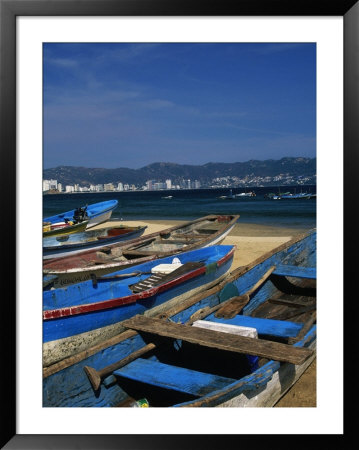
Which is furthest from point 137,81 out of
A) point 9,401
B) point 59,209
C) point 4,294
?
point 59,209

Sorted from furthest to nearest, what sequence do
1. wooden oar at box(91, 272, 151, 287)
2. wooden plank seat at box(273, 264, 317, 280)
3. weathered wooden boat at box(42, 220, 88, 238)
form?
weathered wooden boat at box(42, 220, 88, 238) < wooden plank seat at box(273, 264, 317, 280) < wooden oar at box(91, 272, 151, 287)

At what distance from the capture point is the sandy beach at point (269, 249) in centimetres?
282

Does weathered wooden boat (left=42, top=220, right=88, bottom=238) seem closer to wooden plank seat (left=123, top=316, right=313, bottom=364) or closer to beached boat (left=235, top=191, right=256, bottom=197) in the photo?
wooden plank seat (left=123, top=316, right=313, bottom=364)

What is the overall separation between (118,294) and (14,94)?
320 centimetres

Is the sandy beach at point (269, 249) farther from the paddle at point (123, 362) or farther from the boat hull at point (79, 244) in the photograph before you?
the boat hull at point (79, 244)

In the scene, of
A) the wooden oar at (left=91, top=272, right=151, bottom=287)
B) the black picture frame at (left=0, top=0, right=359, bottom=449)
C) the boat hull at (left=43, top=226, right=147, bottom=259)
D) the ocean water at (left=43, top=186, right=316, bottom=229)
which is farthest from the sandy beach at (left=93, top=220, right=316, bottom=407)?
the boat hull at (left=43, top=226, right=147, bottom=259)

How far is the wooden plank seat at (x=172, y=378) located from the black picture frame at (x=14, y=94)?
787 mm

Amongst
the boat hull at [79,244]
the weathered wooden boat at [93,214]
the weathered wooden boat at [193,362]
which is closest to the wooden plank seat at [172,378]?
the weathered wooden boat at [193,362]

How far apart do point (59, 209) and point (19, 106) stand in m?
21.1

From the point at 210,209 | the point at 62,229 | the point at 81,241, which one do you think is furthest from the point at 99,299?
the point at 210,209

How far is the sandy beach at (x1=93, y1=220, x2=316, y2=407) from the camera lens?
9.25ft

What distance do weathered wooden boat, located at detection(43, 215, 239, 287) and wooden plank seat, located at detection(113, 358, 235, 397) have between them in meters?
2.13

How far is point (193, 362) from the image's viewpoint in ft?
12.6

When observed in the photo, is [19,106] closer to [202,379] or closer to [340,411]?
[202,379]
